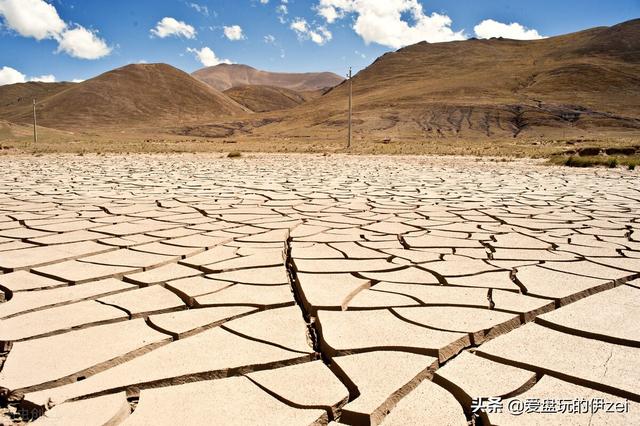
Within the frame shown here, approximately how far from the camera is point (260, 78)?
15975cm

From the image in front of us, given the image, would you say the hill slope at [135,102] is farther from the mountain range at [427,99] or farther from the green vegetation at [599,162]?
the green vegetation at [599,162]

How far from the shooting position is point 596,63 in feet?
173

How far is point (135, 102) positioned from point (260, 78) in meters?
91.7

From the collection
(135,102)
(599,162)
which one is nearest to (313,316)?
(599,162)

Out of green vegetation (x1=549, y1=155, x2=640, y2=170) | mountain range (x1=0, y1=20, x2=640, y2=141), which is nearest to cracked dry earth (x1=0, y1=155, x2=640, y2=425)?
green vegetation (x1=549, y1=155, x2=640, y2=170)

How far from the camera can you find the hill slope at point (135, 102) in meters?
66.9

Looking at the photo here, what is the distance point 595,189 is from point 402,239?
4676mm

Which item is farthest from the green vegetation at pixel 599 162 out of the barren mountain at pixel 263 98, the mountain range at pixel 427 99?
the barren mountain at pixel 263 98

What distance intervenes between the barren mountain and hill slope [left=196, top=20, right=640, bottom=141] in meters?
25.8

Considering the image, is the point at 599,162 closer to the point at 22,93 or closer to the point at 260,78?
the point at 22,93

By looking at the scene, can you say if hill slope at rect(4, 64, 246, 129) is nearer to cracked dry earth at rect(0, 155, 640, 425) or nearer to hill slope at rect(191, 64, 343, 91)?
cracked dry earth at rect(0, 155, 640, 425)

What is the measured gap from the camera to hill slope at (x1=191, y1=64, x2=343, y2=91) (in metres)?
153

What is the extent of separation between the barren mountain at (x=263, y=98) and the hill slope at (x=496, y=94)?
25.8 m

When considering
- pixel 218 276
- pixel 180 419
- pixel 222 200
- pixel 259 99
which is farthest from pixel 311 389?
pixel 259 99
